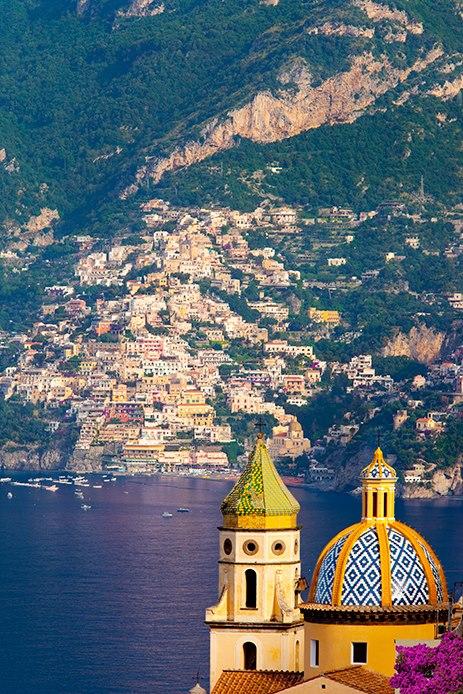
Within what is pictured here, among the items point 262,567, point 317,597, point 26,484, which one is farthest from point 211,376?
point 317,597

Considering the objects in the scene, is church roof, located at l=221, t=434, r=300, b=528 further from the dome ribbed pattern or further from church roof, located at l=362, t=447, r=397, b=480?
the dome ribbed pattern

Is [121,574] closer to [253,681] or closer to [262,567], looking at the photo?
[262,567]

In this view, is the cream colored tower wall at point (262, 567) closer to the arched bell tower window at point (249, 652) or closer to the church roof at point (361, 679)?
the arched bell tower window at point (249, 652)

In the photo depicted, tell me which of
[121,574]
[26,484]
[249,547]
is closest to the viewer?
[249,547]

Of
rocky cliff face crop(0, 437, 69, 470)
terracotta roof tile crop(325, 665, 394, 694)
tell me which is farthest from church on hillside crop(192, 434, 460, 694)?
rocky cliff face crop(0, 437, 69, 470)

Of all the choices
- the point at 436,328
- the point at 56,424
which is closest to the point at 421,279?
the point at 436,328

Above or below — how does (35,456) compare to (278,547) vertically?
above

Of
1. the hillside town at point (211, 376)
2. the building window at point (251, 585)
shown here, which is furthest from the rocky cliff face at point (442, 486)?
the building window at point (251, 585)
